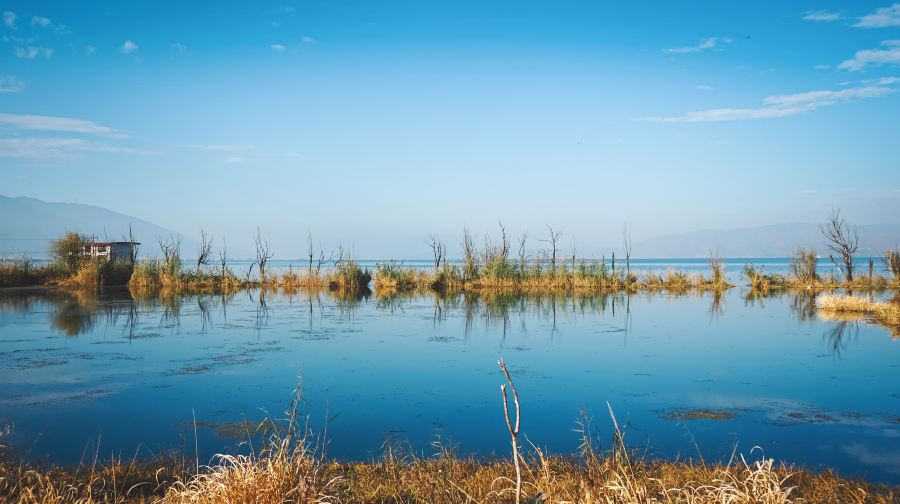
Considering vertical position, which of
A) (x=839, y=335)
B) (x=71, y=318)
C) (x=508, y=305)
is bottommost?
(x=839, y=335)

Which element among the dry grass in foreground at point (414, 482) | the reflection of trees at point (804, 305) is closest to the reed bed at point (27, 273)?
the dry grass in foreground at point (414, 482)

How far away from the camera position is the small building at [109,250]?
37.2 m

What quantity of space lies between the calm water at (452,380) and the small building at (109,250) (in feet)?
60.4

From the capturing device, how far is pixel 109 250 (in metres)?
39.9

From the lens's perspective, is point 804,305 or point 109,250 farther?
point 109,250

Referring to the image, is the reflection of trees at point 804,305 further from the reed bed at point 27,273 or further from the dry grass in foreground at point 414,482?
the reed bed at point 27,273

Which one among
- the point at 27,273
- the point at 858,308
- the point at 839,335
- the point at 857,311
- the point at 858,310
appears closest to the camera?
the point at 839,335

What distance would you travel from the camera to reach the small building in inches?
1463

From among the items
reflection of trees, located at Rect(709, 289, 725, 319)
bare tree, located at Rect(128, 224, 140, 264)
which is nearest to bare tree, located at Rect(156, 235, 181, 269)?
bare tree, located at Rect(128, 224, 140, 264)

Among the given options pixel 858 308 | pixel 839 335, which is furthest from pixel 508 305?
pixel 858 308

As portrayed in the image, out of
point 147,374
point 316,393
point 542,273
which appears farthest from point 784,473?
point 542,273

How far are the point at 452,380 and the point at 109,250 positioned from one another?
35.8m

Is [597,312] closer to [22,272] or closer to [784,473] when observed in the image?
[784,473]

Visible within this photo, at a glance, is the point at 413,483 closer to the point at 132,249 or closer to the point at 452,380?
the point at 452,380
